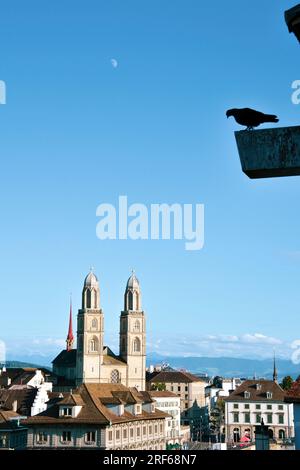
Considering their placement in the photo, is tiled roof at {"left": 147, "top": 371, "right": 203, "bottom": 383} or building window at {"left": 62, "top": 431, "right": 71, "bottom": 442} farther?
tiled roof at {"left": 147, "top": 371, "right": 203, "bottom": 383}

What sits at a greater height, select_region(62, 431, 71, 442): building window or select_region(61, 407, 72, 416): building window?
select_region(61, 407, 72, 416): building window

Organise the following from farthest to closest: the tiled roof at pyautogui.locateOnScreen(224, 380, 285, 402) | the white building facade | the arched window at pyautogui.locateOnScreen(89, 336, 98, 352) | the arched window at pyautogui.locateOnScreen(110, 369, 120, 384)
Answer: the arched window at pyautogui.locateOnScreen(89, 336, 98, 352) < the arched window at pyautogui.locateOnScreen(110, 369, 120, 384) < the tiled roof at pyautogui.locateOnScreen(224, 380, 285, 402) < the white building facade

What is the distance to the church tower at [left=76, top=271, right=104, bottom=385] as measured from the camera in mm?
124688

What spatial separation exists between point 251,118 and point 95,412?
1696 inches

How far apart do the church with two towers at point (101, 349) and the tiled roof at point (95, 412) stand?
71989mm

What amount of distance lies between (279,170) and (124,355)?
127747 millimetres

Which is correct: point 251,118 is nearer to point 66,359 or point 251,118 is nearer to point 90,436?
point 90,436

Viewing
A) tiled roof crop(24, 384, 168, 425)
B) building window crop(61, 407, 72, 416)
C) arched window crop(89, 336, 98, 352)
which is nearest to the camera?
tiled roof crop(24, 384, 168, 425)

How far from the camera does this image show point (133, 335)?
130875 mm

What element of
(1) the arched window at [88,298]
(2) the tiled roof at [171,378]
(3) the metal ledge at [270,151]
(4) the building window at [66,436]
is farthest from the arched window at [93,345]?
(3) the metal ledge at [270,151]

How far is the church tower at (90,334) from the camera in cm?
12469

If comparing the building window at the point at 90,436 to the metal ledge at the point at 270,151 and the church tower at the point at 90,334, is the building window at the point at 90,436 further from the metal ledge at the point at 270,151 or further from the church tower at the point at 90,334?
the church tower at the point at 90,334

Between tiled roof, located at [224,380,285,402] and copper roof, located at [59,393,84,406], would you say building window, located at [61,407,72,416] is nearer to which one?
copper roof, located at [59,393,84,406]

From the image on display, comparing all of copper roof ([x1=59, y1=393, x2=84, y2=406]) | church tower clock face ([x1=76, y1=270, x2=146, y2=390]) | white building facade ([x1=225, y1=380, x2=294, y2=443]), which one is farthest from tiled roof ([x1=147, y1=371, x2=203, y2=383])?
copper roof ([x1=59, y1=393, x2=84, y2=406])
